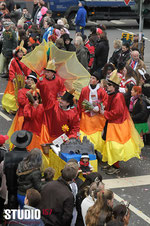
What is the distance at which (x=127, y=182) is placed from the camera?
28.5 ft

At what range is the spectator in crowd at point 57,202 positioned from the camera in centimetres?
556

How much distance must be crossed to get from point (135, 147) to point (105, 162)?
849 millimetres

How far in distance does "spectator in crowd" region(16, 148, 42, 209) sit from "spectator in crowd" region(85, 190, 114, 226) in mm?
1063

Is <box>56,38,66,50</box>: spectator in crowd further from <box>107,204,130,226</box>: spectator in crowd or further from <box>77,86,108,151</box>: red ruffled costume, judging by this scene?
<box>107,204,130,226</box>: spectator in crowd

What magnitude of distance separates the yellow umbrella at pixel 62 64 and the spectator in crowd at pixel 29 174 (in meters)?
3.40

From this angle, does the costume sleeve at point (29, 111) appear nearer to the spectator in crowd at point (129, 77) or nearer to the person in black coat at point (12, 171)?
the person in black coat at point (12, 171)

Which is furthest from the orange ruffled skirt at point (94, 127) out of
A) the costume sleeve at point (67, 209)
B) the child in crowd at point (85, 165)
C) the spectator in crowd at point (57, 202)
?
the costume sleeve at point (67, 209)

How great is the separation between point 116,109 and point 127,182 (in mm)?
1363

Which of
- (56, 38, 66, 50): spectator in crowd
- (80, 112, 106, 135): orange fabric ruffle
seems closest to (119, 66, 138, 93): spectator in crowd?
(80, 112, 106, 135): orange fabric ruffle

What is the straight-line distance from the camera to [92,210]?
5.07 meters

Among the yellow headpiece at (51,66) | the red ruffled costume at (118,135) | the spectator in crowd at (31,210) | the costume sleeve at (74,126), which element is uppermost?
the yellow headpiece at (51,66)

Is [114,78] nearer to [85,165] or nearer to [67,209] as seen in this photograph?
[85,165]

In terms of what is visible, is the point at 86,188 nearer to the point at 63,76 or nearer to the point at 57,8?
the point at 63,76

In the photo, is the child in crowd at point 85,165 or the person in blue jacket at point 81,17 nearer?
the child in crowd at point 85,165
